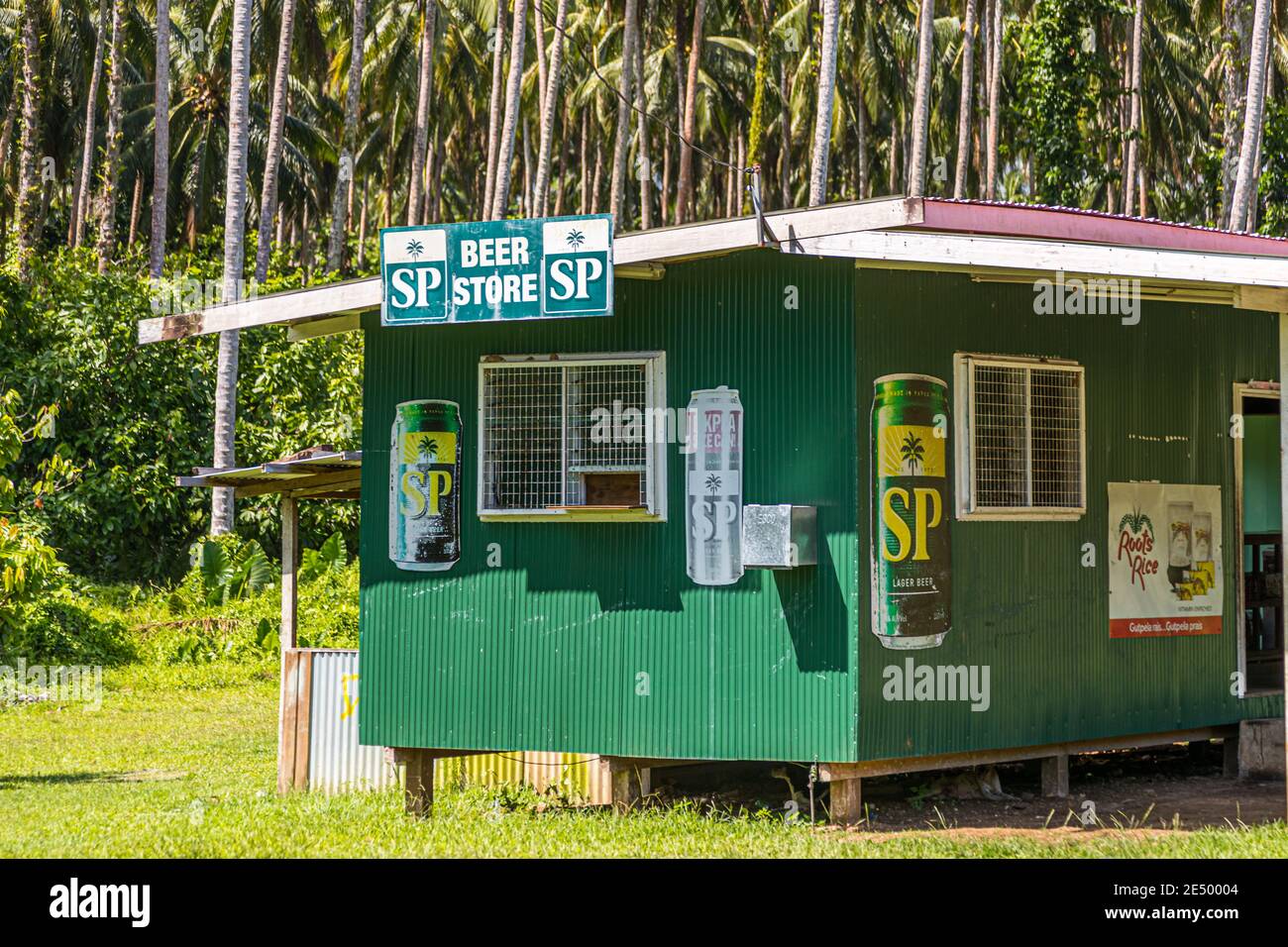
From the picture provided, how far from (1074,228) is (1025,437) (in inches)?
68.2

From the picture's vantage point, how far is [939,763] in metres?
11.2

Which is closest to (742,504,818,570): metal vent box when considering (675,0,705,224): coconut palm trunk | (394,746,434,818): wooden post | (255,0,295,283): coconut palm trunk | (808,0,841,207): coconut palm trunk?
(394,746,434,818): wooden post

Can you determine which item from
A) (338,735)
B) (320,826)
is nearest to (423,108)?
(338,735)

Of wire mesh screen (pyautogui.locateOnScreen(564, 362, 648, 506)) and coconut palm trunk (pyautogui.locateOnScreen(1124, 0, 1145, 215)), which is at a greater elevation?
coconut palm trunk (pyautogui.locateOnScreen(1124, 0, 1145, 215))

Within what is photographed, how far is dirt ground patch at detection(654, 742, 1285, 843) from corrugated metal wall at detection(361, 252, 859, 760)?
3.50 feet

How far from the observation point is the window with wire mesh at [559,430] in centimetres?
1136

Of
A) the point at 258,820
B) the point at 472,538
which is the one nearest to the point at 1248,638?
the point at 472,538

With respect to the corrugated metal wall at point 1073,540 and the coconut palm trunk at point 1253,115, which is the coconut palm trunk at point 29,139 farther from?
the corrugated metal wall at point 1073,540

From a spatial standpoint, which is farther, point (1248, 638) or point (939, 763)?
point (1248, 638)

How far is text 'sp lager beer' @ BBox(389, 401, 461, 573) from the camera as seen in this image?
11797 millimetres

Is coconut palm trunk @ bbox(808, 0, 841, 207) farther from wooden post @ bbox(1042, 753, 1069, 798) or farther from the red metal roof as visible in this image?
wooden post @ bbox(1042, 753, 1069, 798)

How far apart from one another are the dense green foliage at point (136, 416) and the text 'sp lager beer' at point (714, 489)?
15.4 m

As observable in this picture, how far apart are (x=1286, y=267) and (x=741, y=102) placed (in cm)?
4366
